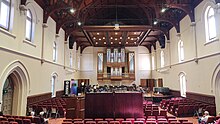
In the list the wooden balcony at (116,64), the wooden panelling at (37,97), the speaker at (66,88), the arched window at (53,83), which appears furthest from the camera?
the wooden balcony at (116,64)

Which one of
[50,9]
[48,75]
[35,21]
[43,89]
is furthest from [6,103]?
[50,9]

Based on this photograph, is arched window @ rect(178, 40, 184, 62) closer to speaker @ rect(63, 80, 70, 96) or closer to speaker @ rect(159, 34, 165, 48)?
speaker @ rect(159, 34, 165, 48)

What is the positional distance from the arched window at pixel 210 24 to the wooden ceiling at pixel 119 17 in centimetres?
135

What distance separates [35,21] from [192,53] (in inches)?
431

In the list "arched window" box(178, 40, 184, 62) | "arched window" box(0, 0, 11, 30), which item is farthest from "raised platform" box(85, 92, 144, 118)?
"arched window" box(178, 40, 184, 62)

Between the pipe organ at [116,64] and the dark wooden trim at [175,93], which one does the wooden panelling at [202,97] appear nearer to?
the dark wooden trim at [175,93]

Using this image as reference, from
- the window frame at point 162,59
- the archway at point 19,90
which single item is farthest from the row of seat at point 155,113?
the window frame at point 162,59

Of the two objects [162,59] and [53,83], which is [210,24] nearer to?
[162,59]

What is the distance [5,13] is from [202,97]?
12170mm

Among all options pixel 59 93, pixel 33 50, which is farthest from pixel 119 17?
pixel 33 50

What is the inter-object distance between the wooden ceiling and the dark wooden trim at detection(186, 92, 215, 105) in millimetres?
5244

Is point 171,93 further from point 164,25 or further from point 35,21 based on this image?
point 35,21

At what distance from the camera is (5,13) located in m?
8.18

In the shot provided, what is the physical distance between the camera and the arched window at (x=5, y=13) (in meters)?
7.84
